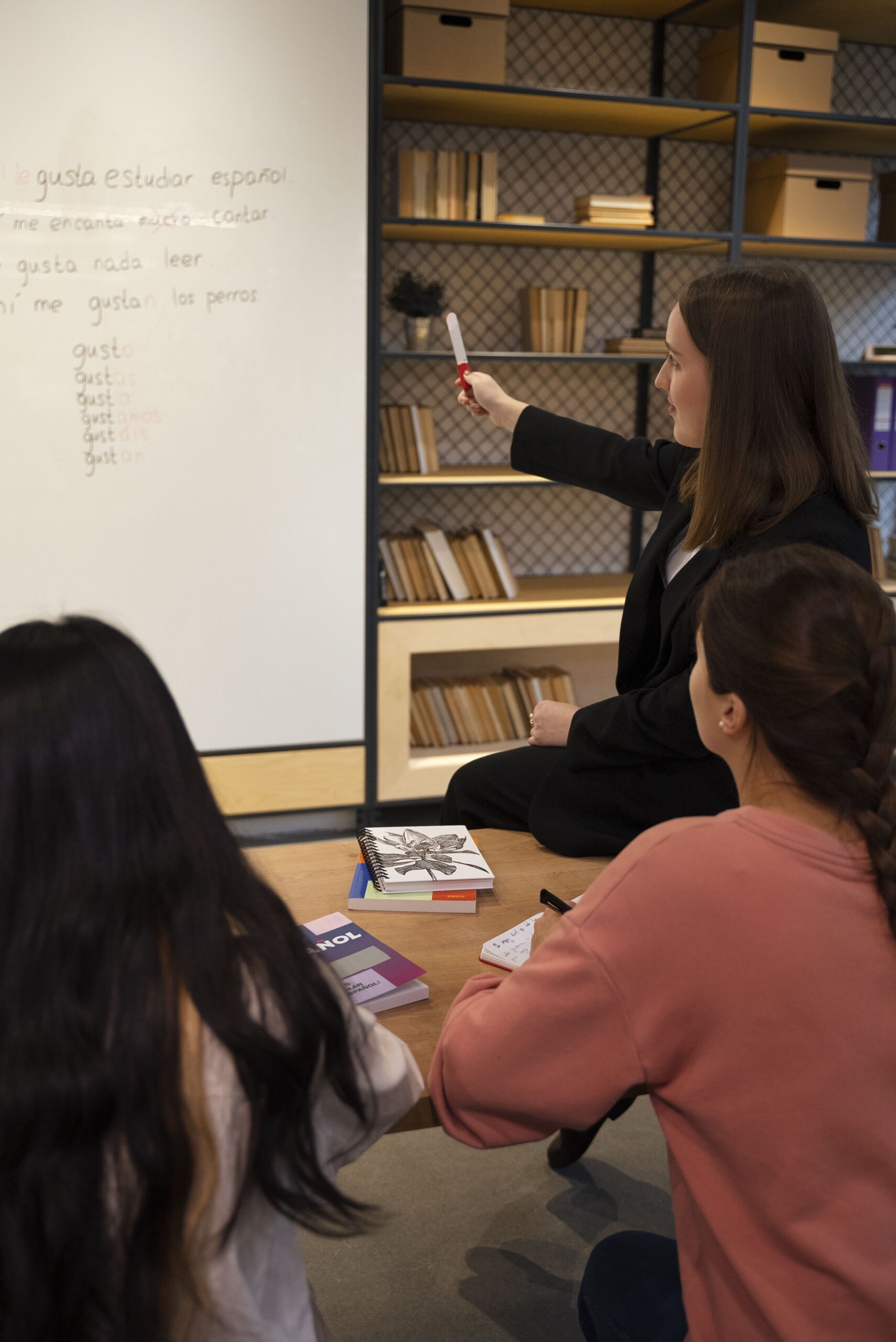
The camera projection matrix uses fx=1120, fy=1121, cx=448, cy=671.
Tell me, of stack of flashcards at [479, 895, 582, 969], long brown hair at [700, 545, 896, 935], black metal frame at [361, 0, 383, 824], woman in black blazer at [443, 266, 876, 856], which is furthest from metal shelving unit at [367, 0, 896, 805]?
long brown hair at [700, 545, 896, 935]

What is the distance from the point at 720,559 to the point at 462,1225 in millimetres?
1164

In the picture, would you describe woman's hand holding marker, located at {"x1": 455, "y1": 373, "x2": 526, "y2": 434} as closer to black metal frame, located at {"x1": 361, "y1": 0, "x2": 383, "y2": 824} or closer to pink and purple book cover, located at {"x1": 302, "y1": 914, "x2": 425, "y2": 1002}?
black metal frame, located at {"x1": 361, "y1": 0, "x2": 383, "y2": 824}

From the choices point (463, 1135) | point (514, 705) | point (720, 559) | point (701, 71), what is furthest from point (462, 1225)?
point (701, 71)

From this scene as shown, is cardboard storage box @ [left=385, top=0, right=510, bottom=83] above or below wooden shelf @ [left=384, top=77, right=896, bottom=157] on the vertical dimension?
above

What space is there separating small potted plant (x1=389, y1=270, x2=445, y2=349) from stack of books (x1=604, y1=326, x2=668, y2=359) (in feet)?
1.84

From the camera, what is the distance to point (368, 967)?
1.22 metres

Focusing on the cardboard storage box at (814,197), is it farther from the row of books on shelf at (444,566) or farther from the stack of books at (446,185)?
the row of books on shelf at (444,566)

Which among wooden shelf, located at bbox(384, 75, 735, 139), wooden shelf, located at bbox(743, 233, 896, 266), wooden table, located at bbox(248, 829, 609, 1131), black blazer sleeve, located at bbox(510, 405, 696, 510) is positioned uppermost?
wooden shelf, located at bbox(384, 75, 735, 139)

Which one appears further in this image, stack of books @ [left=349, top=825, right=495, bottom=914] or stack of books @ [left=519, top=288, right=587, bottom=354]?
stack of books @ [left=519, top=288, right=587, bottom=354]

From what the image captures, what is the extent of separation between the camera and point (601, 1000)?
88 centimetres

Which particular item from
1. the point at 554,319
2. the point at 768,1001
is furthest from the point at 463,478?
the point at 768,1001

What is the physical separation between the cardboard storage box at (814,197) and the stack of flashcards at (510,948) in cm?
277

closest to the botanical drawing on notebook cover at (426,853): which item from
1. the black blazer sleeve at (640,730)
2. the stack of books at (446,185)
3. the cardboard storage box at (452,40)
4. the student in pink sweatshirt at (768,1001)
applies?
the black blazer sleeve at (640,730)

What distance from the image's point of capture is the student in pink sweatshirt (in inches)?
33.5
